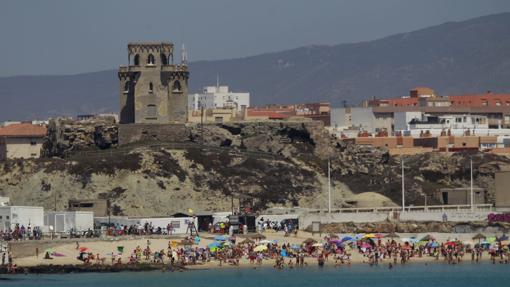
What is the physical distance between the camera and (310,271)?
102 metres

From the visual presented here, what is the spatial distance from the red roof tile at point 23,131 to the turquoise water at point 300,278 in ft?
200

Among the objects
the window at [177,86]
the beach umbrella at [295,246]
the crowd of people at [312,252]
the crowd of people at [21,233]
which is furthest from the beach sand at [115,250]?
the window at [177,86]

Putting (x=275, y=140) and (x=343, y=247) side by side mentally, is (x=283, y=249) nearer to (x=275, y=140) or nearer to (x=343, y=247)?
(x=343, y=247)

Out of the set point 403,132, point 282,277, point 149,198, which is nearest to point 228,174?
point 149,198

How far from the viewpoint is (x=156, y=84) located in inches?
5394

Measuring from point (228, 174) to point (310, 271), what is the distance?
80.7 feet

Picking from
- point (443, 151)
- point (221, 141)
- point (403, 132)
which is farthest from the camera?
point (403, 132)

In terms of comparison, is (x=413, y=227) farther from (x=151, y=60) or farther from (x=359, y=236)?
(x=151, y=60)

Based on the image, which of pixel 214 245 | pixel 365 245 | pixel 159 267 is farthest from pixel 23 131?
pixel 159 267

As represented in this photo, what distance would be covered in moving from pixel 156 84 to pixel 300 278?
135 ft

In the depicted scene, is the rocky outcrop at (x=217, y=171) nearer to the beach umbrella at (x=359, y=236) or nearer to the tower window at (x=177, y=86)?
the tower window at (x=177, y=86)

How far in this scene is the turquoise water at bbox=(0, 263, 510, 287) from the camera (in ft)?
313

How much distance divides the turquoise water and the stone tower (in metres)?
36.1

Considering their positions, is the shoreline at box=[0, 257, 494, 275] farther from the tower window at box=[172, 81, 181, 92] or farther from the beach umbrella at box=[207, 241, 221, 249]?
the tower window at box=[172, 81, 181, 92]
